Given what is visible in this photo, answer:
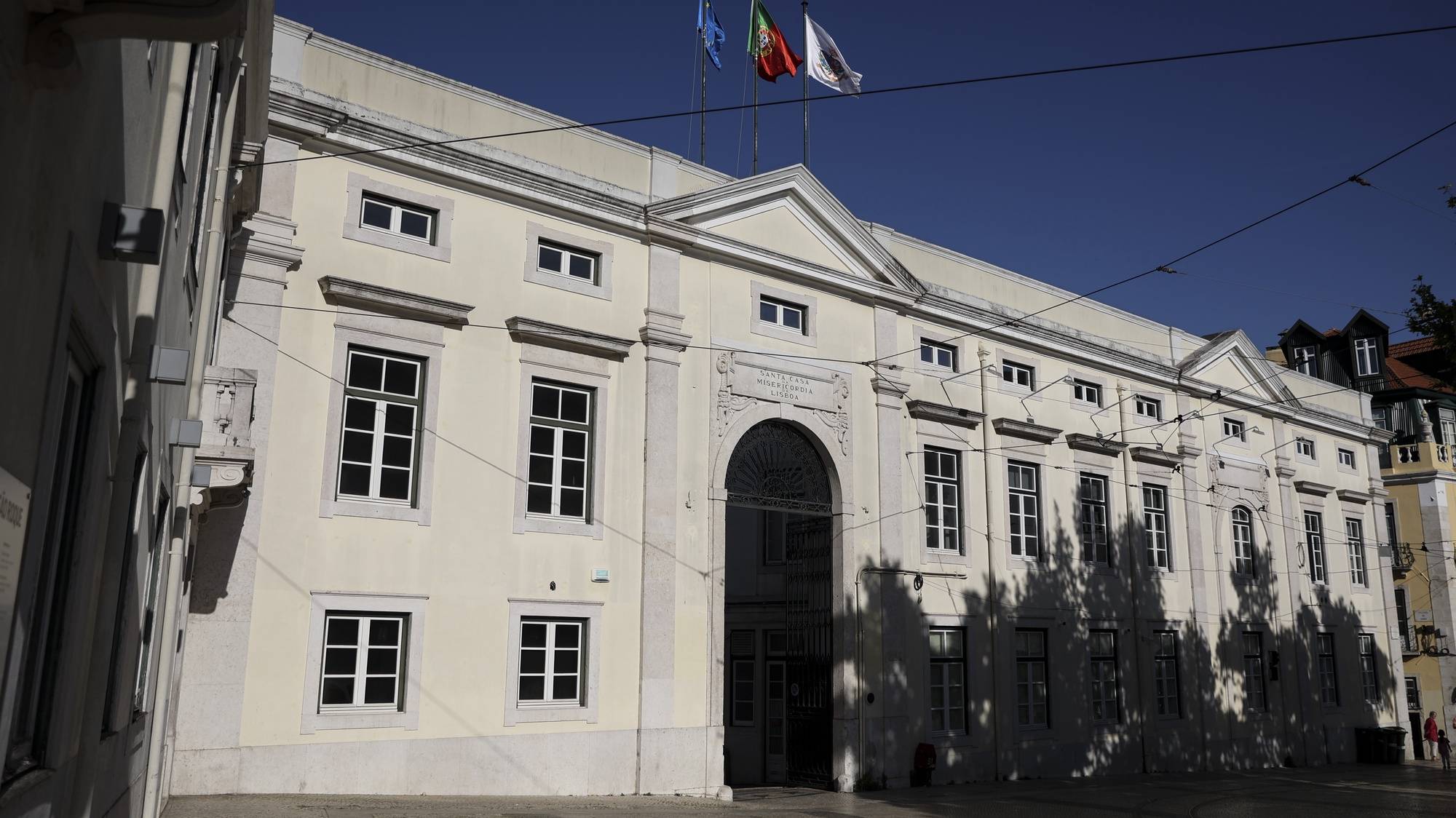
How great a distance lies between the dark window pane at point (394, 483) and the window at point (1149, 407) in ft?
57.6

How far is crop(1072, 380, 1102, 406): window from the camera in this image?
2436cm

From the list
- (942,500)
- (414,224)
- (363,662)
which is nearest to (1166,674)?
(942,500)

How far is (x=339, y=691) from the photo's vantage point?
13570mm

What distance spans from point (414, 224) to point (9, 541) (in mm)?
12491

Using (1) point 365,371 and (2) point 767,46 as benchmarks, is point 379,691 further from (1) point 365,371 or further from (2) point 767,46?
(2) point 767,46

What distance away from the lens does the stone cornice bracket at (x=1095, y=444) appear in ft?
77.5

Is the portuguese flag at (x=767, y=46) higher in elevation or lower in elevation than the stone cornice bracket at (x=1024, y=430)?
higher

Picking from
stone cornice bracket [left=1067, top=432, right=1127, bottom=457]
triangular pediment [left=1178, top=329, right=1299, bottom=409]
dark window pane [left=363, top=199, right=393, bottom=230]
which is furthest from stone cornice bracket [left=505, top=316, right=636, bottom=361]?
triangular pediment [left=1178, top=329, right=1299, bottom=409]

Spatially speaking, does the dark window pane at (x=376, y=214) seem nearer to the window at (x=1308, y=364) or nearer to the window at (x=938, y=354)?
the window at (x=938, y=354)

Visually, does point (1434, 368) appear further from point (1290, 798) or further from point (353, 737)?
point (353, 737)

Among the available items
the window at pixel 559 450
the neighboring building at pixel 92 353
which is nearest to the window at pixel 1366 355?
the window at pixel 559 450

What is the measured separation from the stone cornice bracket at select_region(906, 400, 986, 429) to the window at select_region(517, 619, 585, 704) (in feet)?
25.8

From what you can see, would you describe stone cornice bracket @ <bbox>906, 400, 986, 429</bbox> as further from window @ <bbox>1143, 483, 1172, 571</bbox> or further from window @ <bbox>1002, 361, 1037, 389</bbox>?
window @ <bbox>1143, 483, 1172, 571</bbox>

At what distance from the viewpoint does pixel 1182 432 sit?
26625 millimetres
